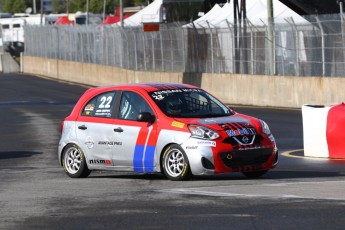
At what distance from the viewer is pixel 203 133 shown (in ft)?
49.2

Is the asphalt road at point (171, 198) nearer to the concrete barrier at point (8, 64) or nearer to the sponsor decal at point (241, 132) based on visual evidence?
the sponsor decal at point (241, 132)

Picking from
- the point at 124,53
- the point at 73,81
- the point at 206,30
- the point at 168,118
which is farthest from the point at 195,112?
the point at 73,81

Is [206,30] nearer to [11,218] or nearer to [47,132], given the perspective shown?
[47,132]

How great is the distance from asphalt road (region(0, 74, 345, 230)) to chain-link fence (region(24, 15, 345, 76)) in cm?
1369

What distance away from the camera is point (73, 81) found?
220 ft

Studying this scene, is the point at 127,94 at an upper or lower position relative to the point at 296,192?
upper

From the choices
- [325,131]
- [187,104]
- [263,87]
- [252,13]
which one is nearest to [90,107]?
[187,104]

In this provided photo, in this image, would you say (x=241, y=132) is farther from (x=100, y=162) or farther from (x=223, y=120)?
(x=100, y=162)

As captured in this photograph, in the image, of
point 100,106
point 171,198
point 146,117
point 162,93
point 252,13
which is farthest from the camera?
point 252,13

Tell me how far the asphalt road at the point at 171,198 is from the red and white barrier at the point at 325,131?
0.37 m

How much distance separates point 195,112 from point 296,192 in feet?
9.43

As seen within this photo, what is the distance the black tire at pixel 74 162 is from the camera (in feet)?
54.5

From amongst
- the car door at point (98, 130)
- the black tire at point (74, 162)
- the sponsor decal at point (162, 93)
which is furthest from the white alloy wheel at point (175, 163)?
the black tire at point (74, 162)

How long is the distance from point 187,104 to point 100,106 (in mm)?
1371
